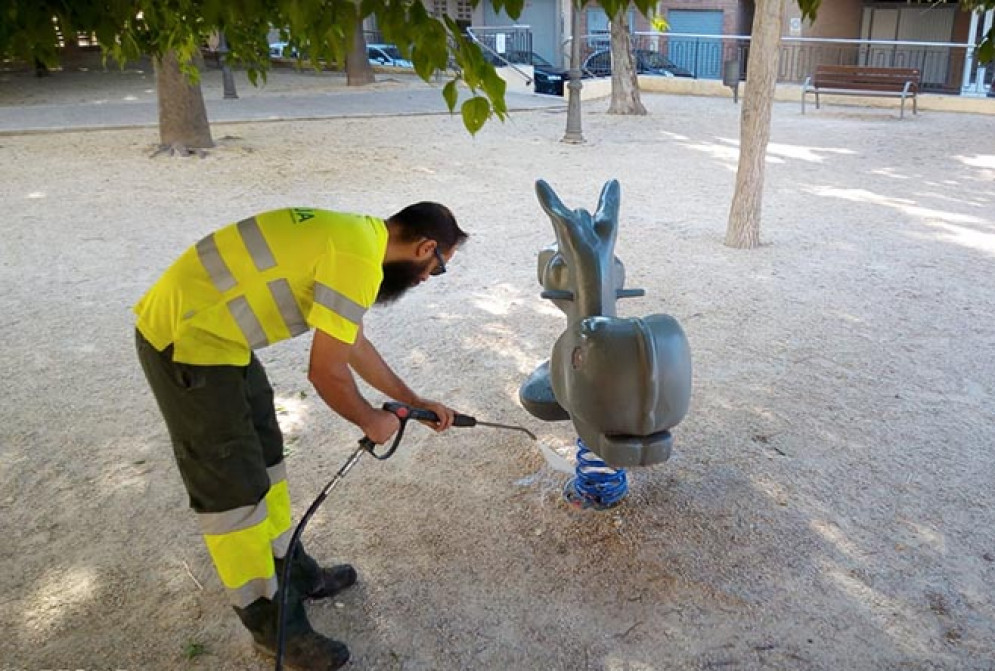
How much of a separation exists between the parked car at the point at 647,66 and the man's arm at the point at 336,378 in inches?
823

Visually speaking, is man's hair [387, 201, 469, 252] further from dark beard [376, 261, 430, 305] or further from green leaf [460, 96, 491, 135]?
green leaf [460, 96, 491, 135]

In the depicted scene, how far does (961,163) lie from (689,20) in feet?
53.2

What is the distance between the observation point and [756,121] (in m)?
7.43

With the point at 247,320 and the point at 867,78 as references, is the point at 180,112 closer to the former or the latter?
the point at 247,320

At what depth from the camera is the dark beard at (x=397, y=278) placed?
2699 mm

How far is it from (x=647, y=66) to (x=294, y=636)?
72.6ft

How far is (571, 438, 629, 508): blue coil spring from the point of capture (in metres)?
3.68

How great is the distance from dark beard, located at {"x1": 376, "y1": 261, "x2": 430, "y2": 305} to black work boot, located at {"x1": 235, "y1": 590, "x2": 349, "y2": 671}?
103cm

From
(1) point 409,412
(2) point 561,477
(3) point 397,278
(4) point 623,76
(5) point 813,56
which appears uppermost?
(5) point 813,56

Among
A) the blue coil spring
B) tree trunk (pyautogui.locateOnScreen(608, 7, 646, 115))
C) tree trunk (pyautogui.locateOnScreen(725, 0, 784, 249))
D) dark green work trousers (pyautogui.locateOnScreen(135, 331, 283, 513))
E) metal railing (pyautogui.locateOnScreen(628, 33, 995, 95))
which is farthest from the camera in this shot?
metal railing (pyautogui.locateOnScreen(628, 33, 995, 95))

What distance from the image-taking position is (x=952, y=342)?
5.57m

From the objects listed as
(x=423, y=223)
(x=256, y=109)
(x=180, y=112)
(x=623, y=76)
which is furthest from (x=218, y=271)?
(x=256, y=109)

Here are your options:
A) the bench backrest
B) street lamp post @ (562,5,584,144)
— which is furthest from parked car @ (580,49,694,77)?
street lamp post @ (562,5,584,144)

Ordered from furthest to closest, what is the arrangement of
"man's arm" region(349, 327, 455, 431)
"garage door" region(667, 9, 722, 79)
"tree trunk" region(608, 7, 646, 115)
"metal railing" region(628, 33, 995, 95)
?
"garage door" region(667, 9, 722, 79) < "metal railing" region(628, 33, 995, 95) < "tree trunk" region(608, 7, 646, 115) < "man's arm" region(349, 327, 455, 431)
